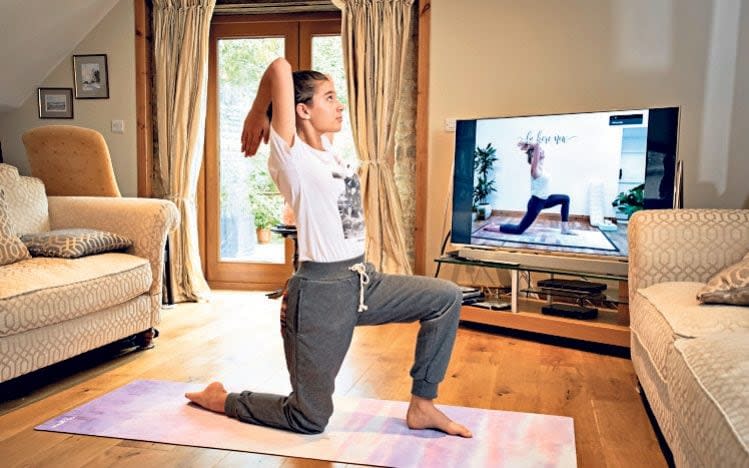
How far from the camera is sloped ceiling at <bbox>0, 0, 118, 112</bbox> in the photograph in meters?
4.61

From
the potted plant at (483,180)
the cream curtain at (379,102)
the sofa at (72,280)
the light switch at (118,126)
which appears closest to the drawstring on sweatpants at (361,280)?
the sofa at (72,280)

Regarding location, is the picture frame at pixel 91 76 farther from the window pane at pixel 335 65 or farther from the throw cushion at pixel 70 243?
the throw cushion at pixel 70 243

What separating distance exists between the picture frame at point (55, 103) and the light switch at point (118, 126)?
14.6 inches

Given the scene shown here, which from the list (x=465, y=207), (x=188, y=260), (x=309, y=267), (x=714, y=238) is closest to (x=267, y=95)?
(x=309, y=267)

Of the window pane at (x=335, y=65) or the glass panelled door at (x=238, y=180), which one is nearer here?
the window pane at (x=335, y=65)

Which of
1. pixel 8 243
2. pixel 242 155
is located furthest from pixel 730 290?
pixel 242 155

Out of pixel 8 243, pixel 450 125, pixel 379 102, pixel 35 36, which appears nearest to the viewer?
pixel 8 243

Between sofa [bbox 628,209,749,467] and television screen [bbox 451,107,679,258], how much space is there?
698 millimetres

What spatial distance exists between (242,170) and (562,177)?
2.48 metres

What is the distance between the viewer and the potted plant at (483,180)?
4.10 m

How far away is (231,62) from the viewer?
17.2 feet

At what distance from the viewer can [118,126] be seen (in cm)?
518

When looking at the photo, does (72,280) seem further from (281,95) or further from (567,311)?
(567,311)

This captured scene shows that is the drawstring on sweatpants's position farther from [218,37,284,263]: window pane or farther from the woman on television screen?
[218,37,284,263]: window pane
